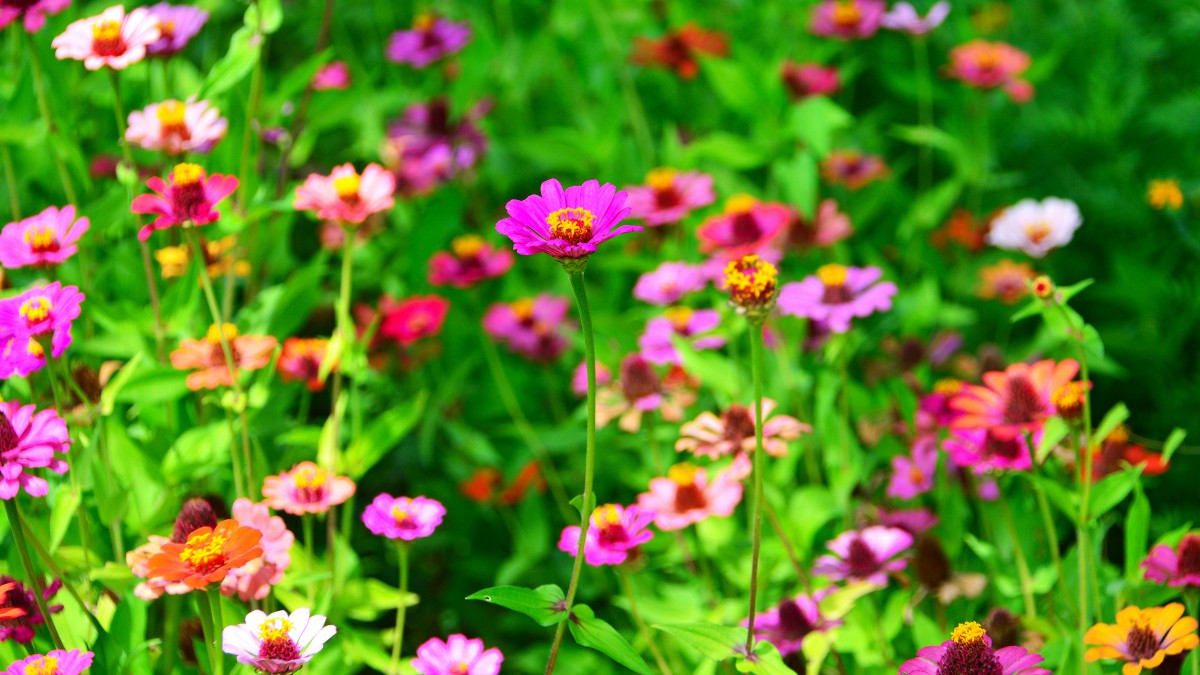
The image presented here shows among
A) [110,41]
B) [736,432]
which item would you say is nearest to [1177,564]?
[736,432]

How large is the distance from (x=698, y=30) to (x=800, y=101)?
228 mm

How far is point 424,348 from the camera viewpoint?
183 centimetres

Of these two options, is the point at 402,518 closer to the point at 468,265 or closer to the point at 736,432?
the point at 736,432

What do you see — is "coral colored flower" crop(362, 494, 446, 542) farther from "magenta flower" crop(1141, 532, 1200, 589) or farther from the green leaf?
"magenta flower" crop(1141, 532, 1200, 589)

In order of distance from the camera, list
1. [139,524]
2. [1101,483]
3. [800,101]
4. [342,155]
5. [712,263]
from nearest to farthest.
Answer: [1101,483] < [139,524] < [712,263] < [800,101] < [342,155]

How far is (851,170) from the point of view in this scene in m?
1.99

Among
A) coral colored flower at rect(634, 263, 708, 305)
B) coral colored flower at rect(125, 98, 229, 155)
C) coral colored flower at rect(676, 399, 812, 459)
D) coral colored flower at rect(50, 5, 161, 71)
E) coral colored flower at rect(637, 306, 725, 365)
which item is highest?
coral colored flower at rect(50, 5, 161, 71)

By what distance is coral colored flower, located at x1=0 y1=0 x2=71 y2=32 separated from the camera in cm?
129

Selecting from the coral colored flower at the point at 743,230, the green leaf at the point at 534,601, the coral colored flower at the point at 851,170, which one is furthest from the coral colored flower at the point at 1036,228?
the green leaf at the point at 534,601

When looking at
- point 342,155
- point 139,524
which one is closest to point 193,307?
point 139,524

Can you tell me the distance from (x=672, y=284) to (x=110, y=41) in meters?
0.73

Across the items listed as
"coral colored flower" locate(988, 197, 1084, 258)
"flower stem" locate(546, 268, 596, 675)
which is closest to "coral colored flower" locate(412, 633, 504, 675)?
"flower stem" locate(546, 268, 596, 675)

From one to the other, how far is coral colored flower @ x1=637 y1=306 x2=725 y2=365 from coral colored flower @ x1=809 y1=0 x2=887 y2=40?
0.72 metres

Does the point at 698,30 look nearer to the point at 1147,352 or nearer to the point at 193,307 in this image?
the point at 1147,352
